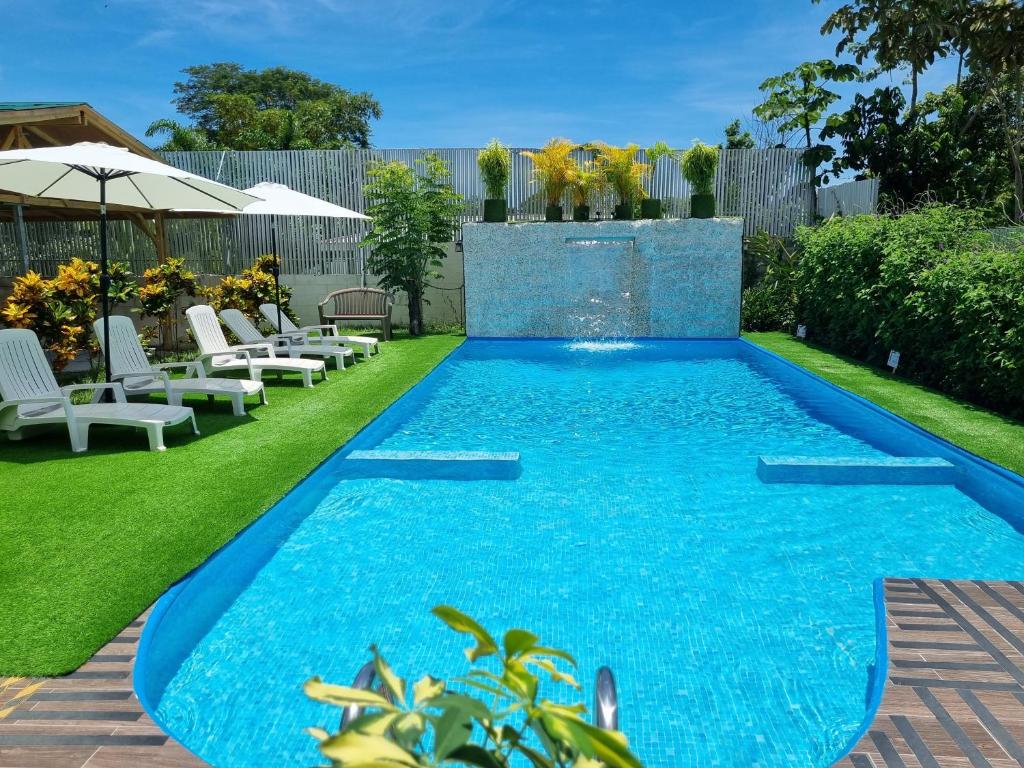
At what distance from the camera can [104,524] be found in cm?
487

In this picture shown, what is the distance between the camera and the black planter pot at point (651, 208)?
15914 millimetres

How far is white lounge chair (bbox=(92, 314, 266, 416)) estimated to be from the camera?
7.96m

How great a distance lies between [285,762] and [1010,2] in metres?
20.0

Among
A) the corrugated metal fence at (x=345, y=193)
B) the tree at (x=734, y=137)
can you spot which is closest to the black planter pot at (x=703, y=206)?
the corrugated metal fence at (x=345, y=193)

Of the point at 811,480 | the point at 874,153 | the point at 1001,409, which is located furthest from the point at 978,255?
the point at 874,153

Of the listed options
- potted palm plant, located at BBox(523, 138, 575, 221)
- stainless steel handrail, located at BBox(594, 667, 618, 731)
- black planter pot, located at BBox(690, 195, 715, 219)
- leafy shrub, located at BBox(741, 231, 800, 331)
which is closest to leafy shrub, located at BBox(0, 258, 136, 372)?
stainless steel handrail, located at BBox(594, 667, 618, 731)

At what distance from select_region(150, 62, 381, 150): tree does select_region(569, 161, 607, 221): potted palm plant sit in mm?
16921

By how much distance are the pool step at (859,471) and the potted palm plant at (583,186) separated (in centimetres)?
1076

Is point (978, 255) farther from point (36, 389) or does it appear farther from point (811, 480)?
point (36, 389)

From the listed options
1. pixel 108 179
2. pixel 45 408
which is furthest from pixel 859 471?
pixel 108 179

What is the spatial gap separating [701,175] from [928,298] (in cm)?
751

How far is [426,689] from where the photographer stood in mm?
953

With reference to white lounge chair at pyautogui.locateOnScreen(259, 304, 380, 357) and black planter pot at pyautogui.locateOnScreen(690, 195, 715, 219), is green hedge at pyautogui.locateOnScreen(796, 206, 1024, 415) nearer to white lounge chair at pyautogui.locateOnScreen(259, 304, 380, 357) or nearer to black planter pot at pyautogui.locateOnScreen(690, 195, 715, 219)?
black planter pot at pyautogui.locateOnScreen(690, 195, 715, 219)

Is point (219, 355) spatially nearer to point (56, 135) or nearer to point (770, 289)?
point (56, 135)
